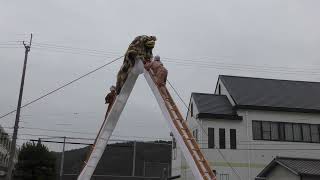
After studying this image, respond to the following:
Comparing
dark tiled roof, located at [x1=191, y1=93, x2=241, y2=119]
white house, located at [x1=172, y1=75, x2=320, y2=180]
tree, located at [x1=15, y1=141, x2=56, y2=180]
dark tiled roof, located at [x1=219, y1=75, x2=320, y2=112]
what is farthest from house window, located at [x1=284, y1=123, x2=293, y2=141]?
tree, located at [x1=15, y1=141, x2=56, y2=180]

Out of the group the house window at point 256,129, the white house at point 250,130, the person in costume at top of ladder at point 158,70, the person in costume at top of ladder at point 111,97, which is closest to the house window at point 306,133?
the white house at point 250,130

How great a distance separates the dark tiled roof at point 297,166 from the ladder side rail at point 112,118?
56.3 feet

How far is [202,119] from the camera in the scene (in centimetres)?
3378

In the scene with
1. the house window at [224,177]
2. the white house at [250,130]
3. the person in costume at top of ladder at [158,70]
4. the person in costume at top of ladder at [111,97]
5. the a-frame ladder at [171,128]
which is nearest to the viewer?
the a-frame ladder at [171,128]

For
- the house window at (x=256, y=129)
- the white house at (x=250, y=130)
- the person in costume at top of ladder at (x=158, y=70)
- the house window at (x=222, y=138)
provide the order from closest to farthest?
1. the person in costume at top of ladder at (x=158, y=70)
2. the white house at (x=250, y=130)
3. the house window at (x=222, y=138)
4. the house window at (x=256, y=129)

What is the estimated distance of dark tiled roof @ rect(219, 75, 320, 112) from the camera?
3478 centimetres

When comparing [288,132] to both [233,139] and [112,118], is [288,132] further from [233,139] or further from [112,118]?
[112,118]

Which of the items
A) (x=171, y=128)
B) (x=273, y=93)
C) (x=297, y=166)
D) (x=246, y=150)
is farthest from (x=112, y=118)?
(x=273, y=93)

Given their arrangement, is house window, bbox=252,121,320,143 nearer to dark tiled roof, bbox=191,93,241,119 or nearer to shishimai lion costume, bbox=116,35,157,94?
dark tiled roof, bbox=191,93,241,119

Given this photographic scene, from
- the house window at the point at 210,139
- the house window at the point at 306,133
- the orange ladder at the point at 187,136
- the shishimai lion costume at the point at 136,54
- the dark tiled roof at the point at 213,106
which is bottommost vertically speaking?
the orange ladder at the point at 187,136

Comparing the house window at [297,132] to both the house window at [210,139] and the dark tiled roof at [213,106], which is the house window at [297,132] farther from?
the house window at [210,139]

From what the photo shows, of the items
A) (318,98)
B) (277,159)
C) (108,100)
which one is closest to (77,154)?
(277,159)

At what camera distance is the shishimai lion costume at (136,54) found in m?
13.0

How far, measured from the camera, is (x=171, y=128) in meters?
11.8
